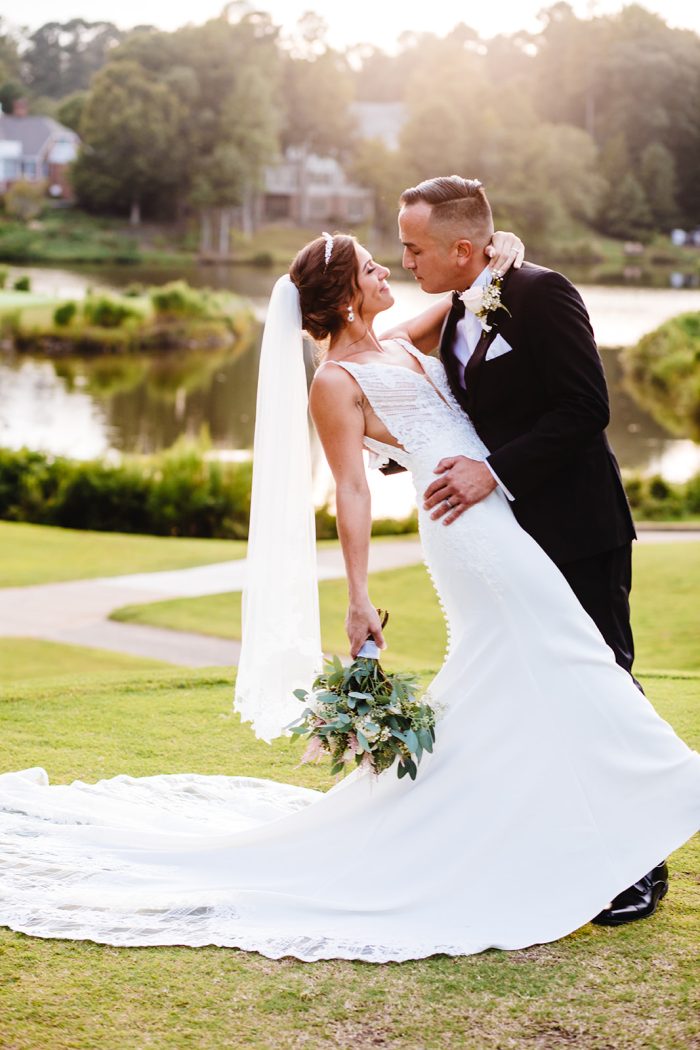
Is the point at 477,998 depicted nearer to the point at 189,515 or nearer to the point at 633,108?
the point at 189,515

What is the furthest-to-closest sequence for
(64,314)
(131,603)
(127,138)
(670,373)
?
1. (127,138)
2. (64,314)
3. (670,373)
4. (131,603)

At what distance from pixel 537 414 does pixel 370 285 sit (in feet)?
2.07

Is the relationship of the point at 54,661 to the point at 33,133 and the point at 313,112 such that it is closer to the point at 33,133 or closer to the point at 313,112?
the point at 33,133

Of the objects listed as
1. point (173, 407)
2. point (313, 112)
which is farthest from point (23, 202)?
point (173, 407)

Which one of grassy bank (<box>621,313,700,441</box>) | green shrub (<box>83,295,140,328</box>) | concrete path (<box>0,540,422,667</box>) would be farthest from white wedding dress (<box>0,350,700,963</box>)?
green shrub (<box>83,295,140,328</box>)

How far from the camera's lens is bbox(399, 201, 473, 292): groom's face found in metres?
3.63

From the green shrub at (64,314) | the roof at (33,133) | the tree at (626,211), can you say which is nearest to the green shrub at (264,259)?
the tree at (626,211)

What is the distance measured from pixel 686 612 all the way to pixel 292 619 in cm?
668

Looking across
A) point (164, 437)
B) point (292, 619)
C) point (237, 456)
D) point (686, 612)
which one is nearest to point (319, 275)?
point (292, 619)

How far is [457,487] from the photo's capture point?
11.9ft

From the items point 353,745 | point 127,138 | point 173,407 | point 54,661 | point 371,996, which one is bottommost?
point 173,407

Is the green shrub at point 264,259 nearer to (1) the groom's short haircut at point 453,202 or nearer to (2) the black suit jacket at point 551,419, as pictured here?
→ (1) the groom's short haircut at point 453,202

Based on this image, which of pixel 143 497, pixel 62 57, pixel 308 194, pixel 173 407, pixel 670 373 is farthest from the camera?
pixel 62 57

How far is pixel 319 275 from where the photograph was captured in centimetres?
371
